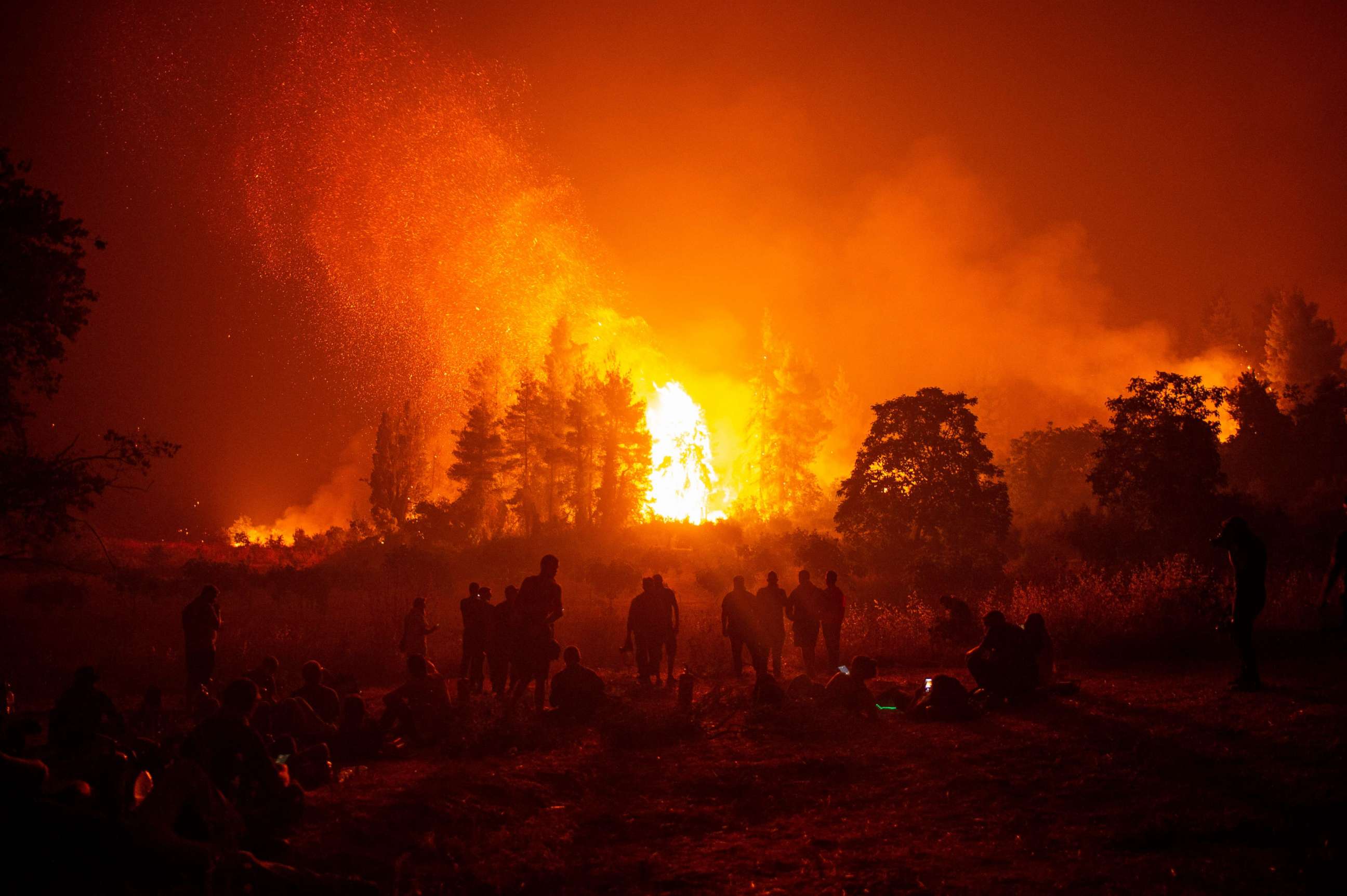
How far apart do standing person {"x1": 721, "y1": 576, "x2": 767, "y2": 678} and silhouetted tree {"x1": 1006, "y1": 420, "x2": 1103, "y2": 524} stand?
3577cm

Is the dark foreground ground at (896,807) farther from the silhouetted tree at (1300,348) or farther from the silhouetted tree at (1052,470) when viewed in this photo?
the silhouetted tree at (1300,348)

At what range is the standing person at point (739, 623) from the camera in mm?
15391

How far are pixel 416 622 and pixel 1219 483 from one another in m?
24.0

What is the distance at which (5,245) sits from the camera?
12.3 metres

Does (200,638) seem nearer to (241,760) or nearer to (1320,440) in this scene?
(241,760)

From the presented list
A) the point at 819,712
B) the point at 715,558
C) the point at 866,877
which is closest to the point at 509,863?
the point at 866,877

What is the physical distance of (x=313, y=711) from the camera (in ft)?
33.7

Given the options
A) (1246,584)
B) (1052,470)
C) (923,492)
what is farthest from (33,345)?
(1052,470)

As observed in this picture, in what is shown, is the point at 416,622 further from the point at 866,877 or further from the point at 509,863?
the point at 866,877

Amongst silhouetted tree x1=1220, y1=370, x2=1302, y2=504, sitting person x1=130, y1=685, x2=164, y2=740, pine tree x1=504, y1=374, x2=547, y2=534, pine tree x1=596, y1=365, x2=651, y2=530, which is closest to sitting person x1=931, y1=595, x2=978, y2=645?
sitting person x1=130, y1=685, x2=164, y2=740

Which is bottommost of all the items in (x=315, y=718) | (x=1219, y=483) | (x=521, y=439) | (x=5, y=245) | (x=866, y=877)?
(x=866, y=877)

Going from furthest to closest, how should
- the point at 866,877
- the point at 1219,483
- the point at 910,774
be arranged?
the point at 1219,483 < the point at 910,774 < the point at 866,877

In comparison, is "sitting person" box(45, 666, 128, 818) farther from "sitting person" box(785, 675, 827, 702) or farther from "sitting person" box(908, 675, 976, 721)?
"sitting person" box(908, 675, 976, 721)

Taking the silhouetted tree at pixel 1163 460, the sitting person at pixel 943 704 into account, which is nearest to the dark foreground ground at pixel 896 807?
the sitting person at pixel 943 704
